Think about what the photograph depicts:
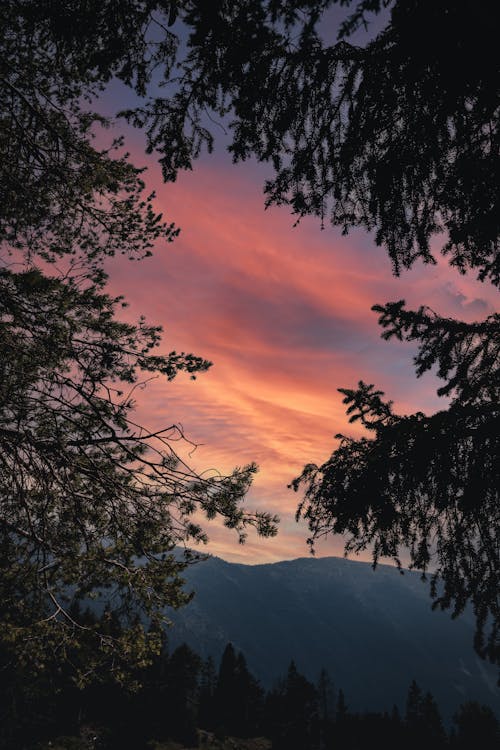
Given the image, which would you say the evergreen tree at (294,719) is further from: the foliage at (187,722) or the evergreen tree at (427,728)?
the evergreen tree at (427,728)

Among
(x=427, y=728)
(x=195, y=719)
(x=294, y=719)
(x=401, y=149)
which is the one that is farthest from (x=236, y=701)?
(x=401, y=149)

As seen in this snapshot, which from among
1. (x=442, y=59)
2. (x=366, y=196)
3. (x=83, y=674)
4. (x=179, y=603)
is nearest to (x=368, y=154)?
(x=366, y=196)

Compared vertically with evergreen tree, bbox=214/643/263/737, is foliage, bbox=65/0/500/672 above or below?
above

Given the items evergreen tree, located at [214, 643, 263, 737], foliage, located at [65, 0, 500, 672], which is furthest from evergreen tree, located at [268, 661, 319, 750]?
foliage, located at [65, 0, 500, 672]

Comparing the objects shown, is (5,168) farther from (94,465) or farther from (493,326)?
(493,326)

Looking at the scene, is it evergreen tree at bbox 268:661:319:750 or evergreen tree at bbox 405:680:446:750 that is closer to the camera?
evergreen tree at bbox 268:661:319:750

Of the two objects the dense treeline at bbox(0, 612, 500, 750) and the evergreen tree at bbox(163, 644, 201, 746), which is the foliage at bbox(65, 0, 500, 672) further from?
the evergreen tree at bbox(163, 644, 201, 746)

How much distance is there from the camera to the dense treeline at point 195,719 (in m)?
43.9

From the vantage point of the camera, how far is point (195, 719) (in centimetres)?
5312

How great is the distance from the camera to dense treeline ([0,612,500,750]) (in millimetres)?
43938

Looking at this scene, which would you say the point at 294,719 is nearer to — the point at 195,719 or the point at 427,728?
the point at 195,719

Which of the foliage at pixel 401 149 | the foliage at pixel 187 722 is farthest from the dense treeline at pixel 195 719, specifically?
the foliage at pixel 401 149

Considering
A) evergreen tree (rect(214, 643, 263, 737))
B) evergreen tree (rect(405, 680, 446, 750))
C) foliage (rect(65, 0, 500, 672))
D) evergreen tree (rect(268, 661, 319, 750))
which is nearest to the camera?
foliage (rect(65, 0, 500, 672))

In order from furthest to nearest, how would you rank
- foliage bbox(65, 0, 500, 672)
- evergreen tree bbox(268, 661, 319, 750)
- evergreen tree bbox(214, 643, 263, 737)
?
evergreen tree bbox(268, 661, 319, 750) → evergreen tree bbox(214, 643, 263, 737) → foliage bbox(65, 0, 500, 672)
